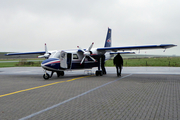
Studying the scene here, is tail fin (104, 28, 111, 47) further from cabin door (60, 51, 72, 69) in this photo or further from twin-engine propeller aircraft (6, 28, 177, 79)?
cabin door (60, 51, 72, 69)

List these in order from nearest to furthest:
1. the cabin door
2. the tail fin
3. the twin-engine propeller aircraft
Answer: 1. the twin-engine propeller aircraft
2. the cabin door
3. the tail fin

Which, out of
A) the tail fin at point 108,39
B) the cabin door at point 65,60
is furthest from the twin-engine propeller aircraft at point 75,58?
the tail fin at point 108,39

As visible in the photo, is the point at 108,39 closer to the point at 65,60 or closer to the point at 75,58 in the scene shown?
the point at 75,58

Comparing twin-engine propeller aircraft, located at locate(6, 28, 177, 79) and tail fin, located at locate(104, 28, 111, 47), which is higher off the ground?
tail fin, located at locate(104, 28, 111, 47)

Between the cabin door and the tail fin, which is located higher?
the tail fin

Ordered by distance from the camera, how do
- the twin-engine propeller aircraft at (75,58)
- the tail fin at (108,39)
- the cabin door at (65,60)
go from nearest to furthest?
the twin-engine propeller aircraft at (75,58)
the cabin door at (65,60)
the tail fin at (108,39)

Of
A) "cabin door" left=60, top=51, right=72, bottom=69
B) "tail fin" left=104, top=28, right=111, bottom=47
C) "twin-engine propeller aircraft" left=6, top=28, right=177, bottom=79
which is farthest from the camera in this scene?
"tail fin" left=104, top=28, right=111, bottom=47

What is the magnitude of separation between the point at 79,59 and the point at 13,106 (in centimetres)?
1285

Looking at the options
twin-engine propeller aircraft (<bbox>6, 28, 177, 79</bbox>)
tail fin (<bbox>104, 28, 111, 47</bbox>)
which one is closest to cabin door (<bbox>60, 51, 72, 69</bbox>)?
twin-engine propeller aircraft (<bbox>6, 28, 177, 79</bbox>)

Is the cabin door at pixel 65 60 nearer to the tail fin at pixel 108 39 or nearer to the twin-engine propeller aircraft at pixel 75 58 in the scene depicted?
the twin-engine propeller aircraft at pixel 75 58

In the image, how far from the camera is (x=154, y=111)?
5.93 meters

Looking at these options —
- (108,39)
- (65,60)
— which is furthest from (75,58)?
(108,39)

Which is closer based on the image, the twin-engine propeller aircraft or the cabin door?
the twin-engine propeller aircraft

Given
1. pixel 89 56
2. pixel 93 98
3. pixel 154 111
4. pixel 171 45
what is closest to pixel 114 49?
pixel 89 56
